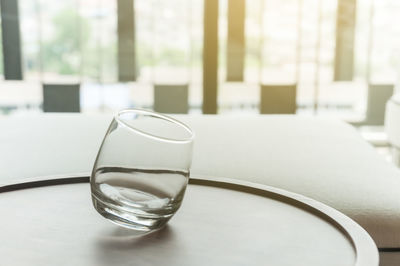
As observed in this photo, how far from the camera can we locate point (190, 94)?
3.88 metres

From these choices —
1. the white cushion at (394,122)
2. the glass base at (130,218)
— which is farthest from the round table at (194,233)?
the white cushion at (394,122)

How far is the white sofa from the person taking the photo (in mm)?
1145

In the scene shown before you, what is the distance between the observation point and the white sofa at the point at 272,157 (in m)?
1.14

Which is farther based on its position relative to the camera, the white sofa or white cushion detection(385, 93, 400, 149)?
white cushion detection(385, 93, 400, 149)

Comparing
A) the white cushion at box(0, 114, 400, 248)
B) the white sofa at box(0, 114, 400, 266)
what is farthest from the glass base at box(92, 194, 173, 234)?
the white cushion at box(0, 114, 400, 248)

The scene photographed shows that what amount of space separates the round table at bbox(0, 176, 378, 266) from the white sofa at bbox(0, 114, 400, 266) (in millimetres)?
254

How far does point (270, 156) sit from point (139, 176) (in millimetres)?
796

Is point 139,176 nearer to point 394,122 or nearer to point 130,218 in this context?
point 130,218

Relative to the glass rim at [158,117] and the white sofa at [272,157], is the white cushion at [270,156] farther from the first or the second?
the glass rim at [158,117]

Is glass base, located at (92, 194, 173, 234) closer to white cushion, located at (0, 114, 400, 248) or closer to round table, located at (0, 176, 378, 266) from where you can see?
round table, located at (0, 176, 378, 266)

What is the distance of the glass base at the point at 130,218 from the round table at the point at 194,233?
0.01 m

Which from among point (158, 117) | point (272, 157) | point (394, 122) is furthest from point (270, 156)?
point (394, 122)

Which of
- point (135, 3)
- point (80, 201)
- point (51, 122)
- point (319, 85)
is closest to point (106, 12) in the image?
point (135, 3)

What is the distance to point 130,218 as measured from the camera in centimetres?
69
